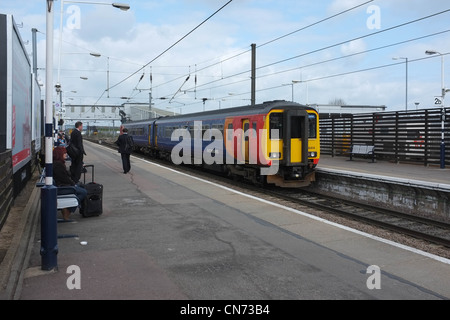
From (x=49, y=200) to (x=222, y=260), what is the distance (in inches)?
91.8

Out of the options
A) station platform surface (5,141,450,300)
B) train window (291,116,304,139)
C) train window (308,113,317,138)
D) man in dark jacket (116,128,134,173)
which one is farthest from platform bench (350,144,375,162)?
station platform surface (5,141,450,300)

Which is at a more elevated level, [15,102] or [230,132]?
[15,102]

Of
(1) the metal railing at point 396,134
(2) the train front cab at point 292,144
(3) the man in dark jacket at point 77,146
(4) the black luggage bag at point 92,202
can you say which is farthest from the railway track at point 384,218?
(1) the metal railing at point 396,134

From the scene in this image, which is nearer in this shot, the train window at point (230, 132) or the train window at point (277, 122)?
the train window at point (277, 122)

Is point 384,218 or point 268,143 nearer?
point 384,218

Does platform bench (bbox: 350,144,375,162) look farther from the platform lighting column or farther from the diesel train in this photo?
the platform lighting column

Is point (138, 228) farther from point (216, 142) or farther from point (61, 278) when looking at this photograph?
A: point (216, 142)

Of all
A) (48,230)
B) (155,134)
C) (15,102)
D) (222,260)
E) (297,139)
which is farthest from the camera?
(155,134)

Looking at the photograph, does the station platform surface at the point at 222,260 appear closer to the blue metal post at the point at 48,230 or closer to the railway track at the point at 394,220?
the blue metal post at the point at 48,230

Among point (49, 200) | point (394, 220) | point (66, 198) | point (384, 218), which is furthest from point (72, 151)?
point (394, 220)

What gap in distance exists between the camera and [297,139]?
1330 centimetres

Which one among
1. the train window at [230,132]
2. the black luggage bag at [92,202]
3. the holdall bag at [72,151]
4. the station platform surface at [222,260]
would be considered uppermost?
the train window at [230,132]

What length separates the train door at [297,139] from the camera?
13.0 metres

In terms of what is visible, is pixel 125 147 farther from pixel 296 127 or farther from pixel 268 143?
pixel 296 127
